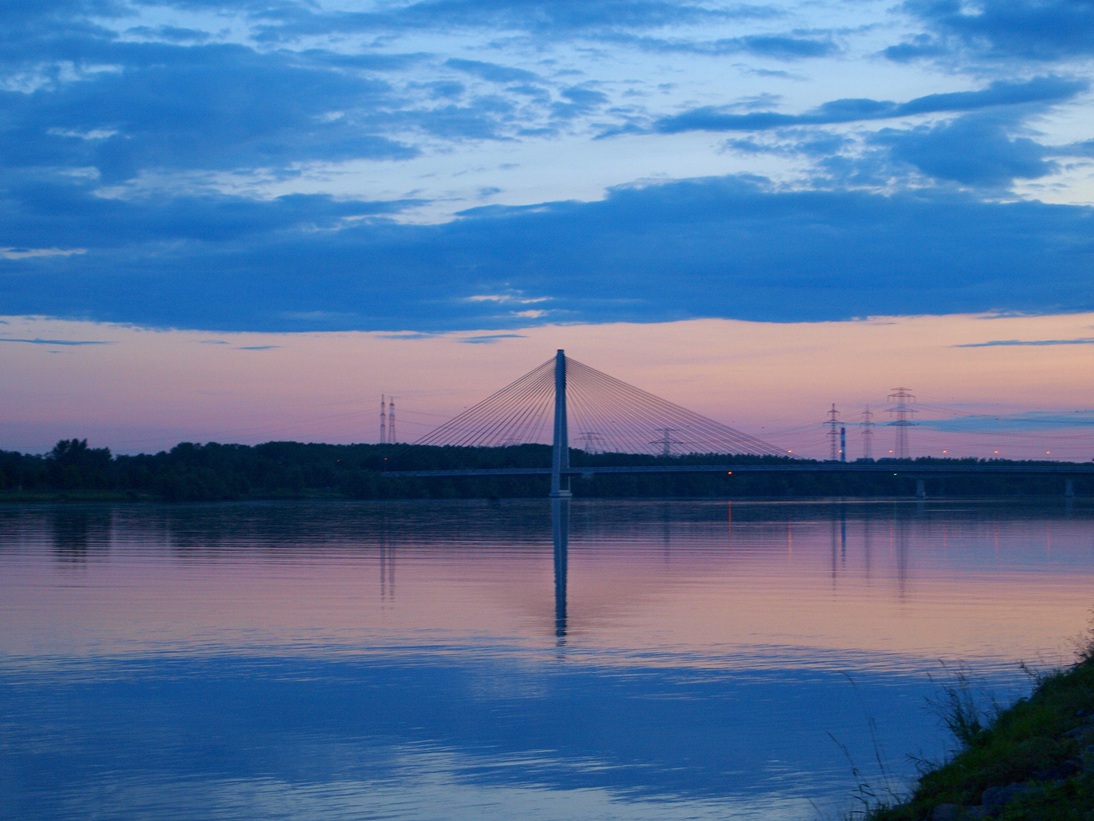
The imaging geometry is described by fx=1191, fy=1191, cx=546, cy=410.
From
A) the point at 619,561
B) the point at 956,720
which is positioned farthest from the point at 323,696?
the point at 619,561

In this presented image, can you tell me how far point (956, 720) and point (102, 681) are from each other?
784cm

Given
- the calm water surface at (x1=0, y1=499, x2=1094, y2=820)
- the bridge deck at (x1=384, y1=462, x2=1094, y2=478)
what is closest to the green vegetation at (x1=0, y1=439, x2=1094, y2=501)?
the bridge deck at (x1=384, y1=462, x2=1094, y2=478)

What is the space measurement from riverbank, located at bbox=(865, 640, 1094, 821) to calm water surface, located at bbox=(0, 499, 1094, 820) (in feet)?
2.78

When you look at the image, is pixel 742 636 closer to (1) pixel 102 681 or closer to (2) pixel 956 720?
(2) pixel 956 720

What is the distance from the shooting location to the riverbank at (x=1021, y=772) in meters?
5.70

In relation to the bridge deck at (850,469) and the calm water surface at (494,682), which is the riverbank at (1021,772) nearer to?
the calm water surface at (494,682)

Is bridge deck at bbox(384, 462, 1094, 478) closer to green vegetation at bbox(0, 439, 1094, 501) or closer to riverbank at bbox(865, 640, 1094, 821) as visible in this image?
green vegetation at bbox(0, 439, 1094, 501)

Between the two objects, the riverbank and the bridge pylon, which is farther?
the bridge pylon

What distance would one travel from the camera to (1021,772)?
6395 millimetres

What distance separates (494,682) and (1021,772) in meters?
6.06

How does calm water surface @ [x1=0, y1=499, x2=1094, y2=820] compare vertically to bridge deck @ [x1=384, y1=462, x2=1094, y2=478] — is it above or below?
below

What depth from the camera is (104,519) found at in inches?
2090

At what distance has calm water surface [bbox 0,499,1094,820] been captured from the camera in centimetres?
809

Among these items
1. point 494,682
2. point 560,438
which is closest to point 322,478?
point 560,438
